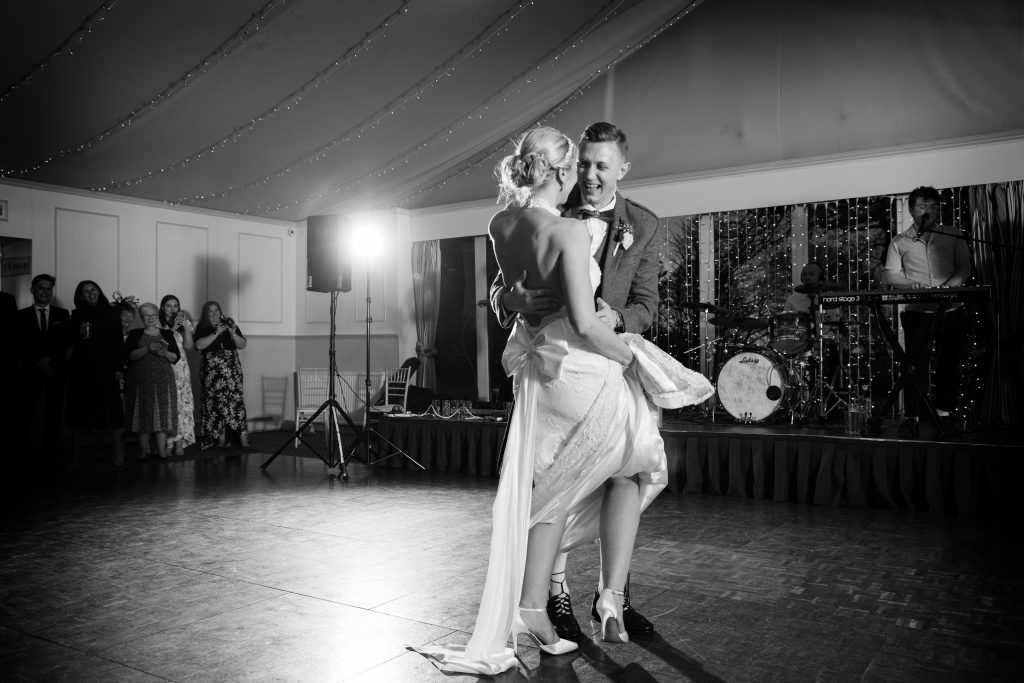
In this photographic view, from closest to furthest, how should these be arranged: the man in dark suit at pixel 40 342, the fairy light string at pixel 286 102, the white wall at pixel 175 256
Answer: the fairy light string at pixel 286 102, the man in dark suit at pixel 40 342, the white wall at pixel 175 256

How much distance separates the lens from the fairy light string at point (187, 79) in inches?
224

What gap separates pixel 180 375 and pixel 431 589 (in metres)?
5.25

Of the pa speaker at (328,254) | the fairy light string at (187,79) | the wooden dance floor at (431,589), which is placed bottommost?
the wooden dance floor at (431,589)

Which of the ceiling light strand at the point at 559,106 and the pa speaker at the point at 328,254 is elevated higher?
the ceiling light strand at the point at 559,106

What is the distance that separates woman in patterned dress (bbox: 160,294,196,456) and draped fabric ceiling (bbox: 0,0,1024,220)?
149 cm

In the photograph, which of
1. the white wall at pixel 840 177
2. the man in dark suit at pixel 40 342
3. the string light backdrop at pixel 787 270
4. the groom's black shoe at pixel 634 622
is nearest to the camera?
the groom's black shoe at pixel 634 622

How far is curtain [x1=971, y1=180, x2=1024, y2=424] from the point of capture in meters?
6.95

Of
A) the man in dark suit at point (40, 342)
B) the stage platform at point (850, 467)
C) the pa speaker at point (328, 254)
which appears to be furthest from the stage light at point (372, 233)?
the stage platform at point (850, 467)

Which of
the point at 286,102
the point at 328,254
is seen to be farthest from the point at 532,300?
the point at 286,102

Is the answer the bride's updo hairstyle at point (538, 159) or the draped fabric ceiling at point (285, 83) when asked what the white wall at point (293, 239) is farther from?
the bride's updo hairstyle at point (538, 159)

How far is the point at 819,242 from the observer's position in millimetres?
7922

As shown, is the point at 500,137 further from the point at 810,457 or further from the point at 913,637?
the point at 913,637

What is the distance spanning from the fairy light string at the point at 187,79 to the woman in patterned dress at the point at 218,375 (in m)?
1.76

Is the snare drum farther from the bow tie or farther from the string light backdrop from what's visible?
the bow tie
